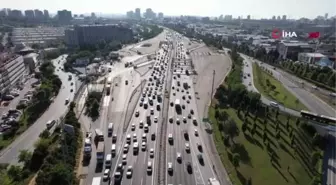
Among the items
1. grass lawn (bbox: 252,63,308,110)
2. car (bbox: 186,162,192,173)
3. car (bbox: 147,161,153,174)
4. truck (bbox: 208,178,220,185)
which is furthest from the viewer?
grass lawn (bbox: 252,63,308,110)

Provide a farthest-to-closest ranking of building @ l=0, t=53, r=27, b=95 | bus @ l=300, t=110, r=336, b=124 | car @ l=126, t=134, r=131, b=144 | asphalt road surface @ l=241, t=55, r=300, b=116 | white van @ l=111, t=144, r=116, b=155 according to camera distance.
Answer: building @ l=0, t=53, r=27, b=95 → asphalt road surface @ l=241, t=55, r=300, b=116 → bus @ l=300, t=110, r=336, b=124 → car @ l=126, t=134, r=131, b=144 → white van @ l=111, t=144, r=116, b=155

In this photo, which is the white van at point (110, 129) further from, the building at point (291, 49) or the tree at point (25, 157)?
the building at point (291, 49)

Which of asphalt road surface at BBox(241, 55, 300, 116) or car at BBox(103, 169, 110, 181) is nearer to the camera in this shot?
car at BBox(103, 169, 110, 181)

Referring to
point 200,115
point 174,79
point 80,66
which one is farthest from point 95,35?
point 200,115

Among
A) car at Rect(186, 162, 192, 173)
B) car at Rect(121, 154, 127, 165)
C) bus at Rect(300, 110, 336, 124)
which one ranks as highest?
bus at Rect(300, 110, 336, 124)

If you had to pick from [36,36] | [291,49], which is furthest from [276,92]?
[36,36]

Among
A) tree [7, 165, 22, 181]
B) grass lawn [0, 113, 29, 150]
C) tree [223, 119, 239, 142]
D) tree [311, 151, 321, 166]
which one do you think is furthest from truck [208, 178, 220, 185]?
grass lawn [0, 113, 29, 150]

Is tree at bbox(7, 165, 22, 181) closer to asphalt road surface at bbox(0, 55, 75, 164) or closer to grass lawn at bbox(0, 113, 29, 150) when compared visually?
asphalt road surface at bbox(0, 55, 75, 164)
